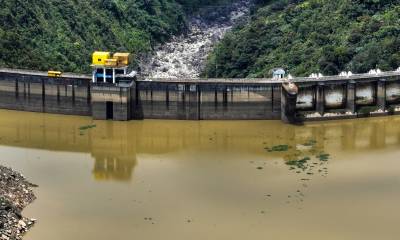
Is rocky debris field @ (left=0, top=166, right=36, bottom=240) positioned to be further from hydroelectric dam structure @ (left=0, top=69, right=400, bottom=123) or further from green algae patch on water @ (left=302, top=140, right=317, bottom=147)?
green algae patch on water @ (left=302, top=140, right=317, bottom=147)

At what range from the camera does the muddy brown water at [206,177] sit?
88.4ft

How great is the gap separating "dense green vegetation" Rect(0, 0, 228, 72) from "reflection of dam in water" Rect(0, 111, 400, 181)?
1178 centimetres

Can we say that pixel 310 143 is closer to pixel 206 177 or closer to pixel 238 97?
pixel 238 97

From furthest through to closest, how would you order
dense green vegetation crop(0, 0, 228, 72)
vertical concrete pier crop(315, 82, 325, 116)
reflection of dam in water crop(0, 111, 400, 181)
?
dense green vegetation crop(0, 0, 228, 72) → vertical concrete pier crop(315, 82, 325, 116) → reflection of dam in water crop(0, 111, 400, 181)

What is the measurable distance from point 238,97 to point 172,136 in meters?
4.97

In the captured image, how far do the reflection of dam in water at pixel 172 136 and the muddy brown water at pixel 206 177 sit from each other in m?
0.06

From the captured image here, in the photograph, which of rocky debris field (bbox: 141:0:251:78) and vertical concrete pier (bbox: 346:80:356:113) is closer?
vertical concrete pier (bbox: 346:80:356:113)

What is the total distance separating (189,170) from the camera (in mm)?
33250

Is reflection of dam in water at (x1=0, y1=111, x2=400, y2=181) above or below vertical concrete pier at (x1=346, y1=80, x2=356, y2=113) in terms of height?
below

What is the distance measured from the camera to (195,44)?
238 feet

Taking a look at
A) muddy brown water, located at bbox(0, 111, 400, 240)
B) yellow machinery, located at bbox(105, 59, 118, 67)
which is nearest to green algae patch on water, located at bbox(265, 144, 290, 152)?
muddy brown water, located at bbox(0, 111, 400, 240)

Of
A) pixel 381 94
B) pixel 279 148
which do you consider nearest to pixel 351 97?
pixel 381 94

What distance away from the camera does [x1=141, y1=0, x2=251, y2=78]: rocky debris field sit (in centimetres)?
6406

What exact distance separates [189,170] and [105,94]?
10.0m
